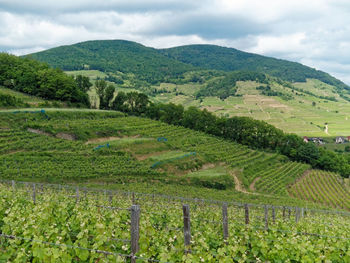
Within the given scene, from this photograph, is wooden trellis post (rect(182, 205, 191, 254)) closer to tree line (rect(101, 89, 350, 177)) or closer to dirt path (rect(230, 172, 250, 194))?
dirt path (rect(230, 172, 250, 194))

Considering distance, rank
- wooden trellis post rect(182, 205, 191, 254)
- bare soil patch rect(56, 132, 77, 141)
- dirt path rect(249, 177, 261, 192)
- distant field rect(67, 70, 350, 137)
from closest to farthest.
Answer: wooden trellis post rect(182, 205, 191, 254) < bare soil patch rect(56, 132, 77, 141) < dirt path rect(249, 177, 261, 192) < distant field rect(67, 70, 350, 137)

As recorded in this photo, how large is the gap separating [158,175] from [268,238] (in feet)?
109

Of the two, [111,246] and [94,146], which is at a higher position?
[111,246]

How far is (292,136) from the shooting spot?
77375mm

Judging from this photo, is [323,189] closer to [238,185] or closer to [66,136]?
[238,185]

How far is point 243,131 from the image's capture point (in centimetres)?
7394

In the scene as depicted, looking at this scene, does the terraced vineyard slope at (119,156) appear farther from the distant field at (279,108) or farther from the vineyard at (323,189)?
the distant field at (279,108)

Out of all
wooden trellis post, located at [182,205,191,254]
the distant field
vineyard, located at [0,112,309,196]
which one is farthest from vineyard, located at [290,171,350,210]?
the distant field

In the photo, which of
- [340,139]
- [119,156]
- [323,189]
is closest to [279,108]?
[340,139]

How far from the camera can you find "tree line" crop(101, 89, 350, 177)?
7294 centimetres

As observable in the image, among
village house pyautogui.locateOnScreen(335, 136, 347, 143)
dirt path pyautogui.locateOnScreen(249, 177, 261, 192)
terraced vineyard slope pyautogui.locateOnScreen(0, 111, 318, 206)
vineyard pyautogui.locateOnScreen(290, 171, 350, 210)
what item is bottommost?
vineyard pyautogui.locateOnScreen(290, 171, 350, 210)

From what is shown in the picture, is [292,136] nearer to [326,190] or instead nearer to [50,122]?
[326,190]

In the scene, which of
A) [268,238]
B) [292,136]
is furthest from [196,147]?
[268,238]

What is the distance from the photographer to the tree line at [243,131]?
239ft
